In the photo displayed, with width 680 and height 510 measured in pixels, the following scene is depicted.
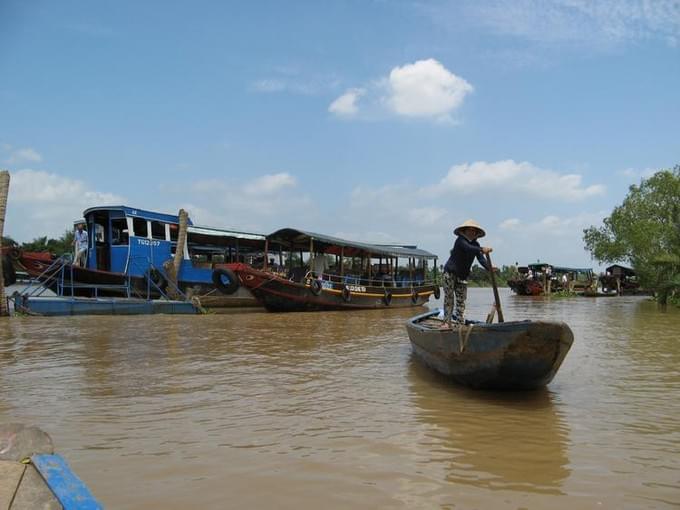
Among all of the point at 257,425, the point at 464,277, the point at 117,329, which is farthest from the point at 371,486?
the point at 117,329

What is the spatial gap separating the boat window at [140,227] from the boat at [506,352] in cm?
1305

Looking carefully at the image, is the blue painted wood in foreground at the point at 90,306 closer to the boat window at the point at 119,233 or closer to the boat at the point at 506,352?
the boat window at the point at 119,233

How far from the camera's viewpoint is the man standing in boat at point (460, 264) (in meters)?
6.11

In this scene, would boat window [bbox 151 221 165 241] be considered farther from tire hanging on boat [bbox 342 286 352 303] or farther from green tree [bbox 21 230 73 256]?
green tree [bbox 21 230 73 256]

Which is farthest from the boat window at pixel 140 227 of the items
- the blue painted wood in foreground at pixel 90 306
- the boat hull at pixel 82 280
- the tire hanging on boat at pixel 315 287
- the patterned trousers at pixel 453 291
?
the patterned trousers at pixel 453 291

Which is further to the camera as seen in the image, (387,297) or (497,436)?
(387,297)

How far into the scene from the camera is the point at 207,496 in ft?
9.67

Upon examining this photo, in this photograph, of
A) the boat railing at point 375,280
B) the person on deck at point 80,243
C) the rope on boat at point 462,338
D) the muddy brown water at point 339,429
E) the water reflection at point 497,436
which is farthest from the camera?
the boat railing at point 375,280

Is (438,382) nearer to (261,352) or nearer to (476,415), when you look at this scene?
(476,415)

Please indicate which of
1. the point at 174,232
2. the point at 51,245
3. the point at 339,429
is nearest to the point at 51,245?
the point at 51,245

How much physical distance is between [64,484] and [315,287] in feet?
46.9

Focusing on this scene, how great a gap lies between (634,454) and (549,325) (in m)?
1.31

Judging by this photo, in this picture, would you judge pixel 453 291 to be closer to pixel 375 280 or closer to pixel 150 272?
pixel 375 280

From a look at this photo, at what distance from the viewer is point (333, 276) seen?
17.6 m
